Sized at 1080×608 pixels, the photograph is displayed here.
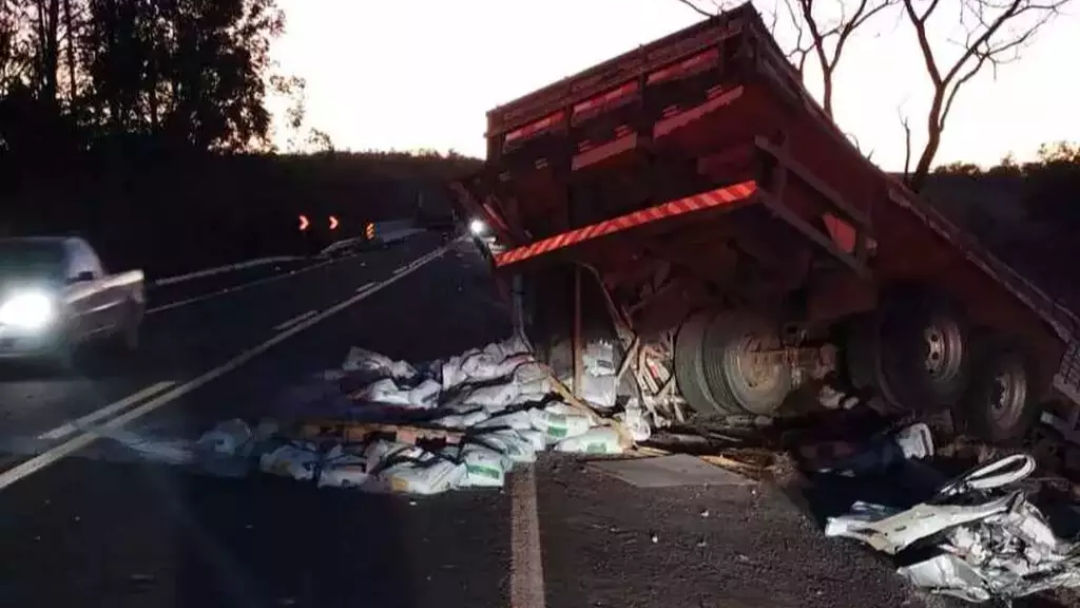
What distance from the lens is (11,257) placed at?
16969mm

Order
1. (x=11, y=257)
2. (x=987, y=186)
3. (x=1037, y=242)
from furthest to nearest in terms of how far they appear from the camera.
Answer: (x=987, y=186)
(x=1037, y=242)
(x=11, y=257)

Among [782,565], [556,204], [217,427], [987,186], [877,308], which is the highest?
[987,186]

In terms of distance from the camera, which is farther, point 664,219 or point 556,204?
point 556,204

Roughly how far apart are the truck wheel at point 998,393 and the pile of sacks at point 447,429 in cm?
283

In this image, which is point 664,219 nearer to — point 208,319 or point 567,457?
point 567,457

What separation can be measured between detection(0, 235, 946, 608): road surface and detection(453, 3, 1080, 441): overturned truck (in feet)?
6.04

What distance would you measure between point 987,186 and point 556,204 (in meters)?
62.6

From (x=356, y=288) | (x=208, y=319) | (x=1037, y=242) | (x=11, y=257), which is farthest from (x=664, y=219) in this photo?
(x=1037, y=242)

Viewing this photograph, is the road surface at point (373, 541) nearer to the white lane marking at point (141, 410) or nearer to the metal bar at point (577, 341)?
the white lane marking at point (141, 410)

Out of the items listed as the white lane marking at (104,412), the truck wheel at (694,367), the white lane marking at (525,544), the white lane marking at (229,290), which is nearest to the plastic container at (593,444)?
the white lane marking at (525,544)

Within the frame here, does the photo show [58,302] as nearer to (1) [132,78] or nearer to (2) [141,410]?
(2) [141,410]

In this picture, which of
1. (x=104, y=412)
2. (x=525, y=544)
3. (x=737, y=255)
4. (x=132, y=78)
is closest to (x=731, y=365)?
(x=737, y=255)

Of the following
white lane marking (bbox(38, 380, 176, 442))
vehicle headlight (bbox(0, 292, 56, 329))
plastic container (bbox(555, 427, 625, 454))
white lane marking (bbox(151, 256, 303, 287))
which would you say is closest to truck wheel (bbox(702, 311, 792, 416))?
plastic container (bbox(555, 427, 625, 454))

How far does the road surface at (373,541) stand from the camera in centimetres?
684
